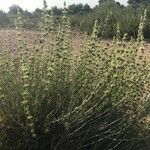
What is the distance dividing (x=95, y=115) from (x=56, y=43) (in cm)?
68

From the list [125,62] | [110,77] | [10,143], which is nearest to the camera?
[10,143]

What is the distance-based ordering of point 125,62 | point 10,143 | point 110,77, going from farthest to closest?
point 125,62, point 110,77, point 10,143

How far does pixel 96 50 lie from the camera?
4.49m

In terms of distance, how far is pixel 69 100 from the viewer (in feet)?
12.6

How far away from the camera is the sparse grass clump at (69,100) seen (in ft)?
11.8

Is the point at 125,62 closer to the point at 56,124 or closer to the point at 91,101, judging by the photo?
the point at 91,101

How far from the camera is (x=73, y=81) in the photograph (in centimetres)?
400

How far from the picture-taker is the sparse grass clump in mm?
3605

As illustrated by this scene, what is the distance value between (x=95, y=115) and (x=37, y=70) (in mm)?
594

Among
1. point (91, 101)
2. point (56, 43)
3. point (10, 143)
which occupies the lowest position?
point (10, 143)

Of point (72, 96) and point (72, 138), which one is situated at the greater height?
point (72, 96)

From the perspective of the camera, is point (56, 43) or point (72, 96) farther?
point (56, 43)

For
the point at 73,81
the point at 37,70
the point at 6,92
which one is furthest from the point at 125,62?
the point at 6,92

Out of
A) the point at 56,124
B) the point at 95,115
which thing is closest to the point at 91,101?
the point at 95,115
